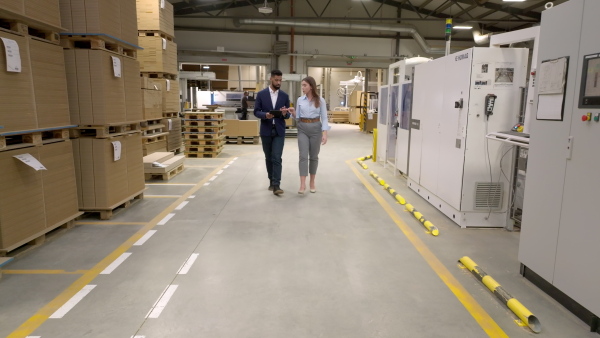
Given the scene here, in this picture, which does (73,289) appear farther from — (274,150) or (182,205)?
(274,150)

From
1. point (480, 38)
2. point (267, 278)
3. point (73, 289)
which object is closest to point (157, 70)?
point (73, 289)

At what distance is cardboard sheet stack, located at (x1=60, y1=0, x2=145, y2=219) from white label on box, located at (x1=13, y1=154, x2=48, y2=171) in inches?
42.0

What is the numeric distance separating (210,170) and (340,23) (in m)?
11.7

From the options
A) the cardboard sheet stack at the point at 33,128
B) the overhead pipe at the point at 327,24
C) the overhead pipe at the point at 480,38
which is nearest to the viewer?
the cardboard sheet stack at the point at 33,128

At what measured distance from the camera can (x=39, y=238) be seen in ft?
14.5

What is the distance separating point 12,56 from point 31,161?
1.07 meters

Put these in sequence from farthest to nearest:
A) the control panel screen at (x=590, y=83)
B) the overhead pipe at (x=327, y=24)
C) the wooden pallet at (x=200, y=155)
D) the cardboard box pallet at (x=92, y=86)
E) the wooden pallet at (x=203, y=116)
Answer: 1. the overhead pipe at (x=327, y=24)
2. the wooden pallet at (x=200, y=155)
3. the wooden pallet at (x=203, y=116)
4. the cardboard box pallet at (x=92, y=86)
5. the control panel screen at (x=590, y=83)

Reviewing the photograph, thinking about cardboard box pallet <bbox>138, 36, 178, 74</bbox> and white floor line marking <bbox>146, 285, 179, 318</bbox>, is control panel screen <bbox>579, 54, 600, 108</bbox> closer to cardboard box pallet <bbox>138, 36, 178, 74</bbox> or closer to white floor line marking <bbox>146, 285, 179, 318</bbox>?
white floor line marking <bbox>146, 285, 179, 318</bbox>

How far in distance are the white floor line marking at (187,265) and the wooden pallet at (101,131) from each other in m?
2.28

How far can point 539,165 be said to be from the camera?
3480 millimetres

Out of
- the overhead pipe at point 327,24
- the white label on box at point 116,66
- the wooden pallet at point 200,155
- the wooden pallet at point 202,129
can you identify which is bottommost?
the wooden pallet at point 200,155

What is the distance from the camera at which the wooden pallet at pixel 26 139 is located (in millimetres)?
3873

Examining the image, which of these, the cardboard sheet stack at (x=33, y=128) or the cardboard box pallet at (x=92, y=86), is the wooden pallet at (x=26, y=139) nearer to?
the cardboard sheet stack at (x=33, y=128)

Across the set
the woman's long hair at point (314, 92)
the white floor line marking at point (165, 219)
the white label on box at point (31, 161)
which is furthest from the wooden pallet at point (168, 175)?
the white label on box at point (31, 161)
